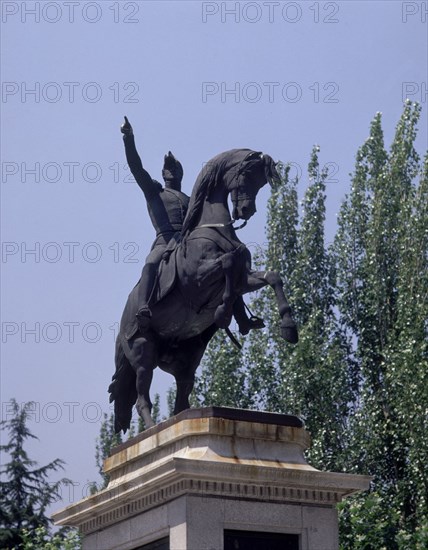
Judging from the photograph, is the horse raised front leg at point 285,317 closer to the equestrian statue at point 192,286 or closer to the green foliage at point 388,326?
the equestrian statue at point 192,286

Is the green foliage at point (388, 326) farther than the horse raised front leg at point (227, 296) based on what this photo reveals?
Yes

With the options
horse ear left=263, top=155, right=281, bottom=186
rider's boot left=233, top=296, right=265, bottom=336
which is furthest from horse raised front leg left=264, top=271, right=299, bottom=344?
horse ear left=263, top=155, right=281, bottom=186

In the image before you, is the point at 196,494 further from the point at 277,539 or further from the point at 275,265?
the point at 275,265

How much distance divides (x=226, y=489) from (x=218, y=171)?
318 cm

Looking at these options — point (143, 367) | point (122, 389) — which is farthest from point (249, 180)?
point (122, 389)

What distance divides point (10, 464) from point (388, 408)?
1403 cm

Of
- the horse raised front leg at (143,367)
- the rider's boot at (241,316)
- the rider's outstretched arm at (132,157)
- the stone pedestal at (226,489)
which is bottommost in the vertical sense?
the stone pedestal at (226,489)

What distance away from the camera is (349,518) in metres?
19.3

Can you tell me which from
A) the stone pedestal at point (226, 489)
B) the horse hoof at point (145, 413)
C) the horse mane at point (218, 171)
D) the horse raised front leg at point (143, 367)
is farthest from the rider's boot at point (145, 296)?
the stone pedestal at point (226, 489)

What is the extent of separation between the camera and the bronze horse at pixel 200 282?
404 inches

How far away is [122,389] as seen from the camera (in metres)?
11.6

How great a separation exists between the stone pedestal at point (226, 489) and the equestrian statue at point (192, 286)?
0.94m

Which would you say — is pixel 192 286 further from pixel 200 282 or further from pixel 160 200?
pixel 160 200

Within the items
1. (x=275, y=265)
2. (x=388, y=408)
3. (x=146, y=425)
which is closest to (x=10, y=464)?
(x=275, y=265)
